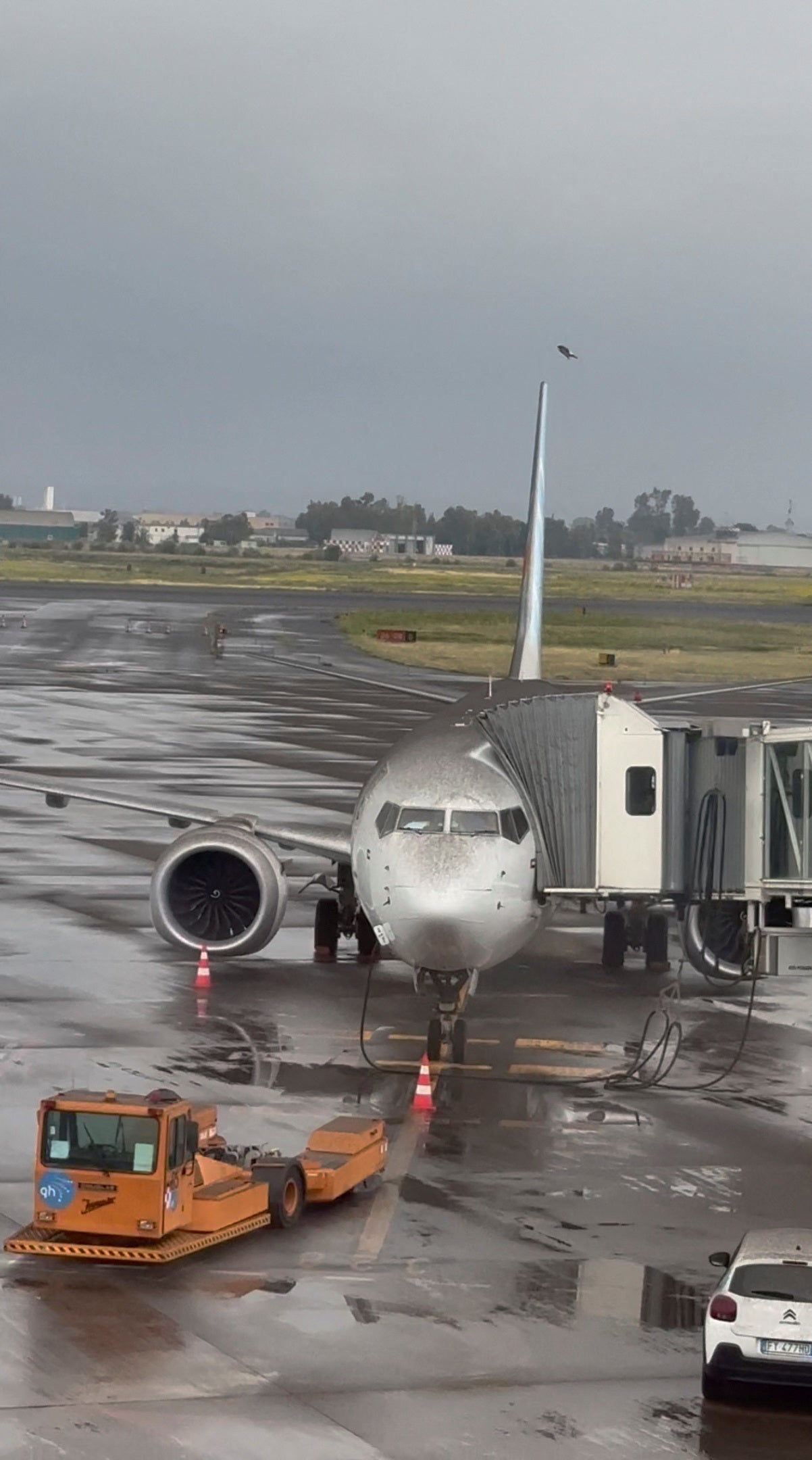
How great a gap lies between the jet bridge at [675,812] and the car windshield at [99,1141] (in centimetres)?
861

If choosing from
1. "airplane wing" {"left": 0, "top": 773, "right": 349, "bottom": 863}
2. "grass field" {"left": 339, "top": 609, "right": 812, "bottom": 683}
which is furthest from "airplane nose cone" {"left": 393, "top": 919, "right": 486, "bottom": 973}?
"grass field" {"left": 339, "top": 609, "right": 812, "bottom": 683}

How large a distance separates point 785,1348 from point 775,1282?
56 centimetres

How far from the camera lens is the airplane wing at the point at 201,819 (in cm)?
2966

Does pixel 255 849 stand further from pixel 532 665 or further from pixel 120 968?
pixel 532 665

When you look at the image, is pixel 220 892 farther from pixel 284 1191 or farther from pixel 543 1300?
pixel 543 1300

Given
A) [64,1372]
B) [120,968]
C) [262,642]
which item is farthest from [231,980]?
[262,642]

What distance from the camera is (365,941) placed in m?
31.7

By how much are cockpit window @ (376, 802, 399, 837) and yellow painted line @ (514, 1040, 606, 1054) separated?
3311 mm

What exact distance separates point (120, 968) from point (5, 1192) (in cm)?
1099

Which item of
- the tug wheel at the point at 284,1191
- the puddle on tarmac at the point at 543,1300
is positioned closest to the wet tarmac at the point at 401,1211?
the puddle on tarmac at the point at 543,1300

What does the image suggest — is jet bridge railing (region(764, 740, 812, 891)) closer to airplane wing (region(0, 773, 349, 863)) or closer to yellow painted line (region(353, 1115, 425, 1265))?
yellow painted line (region(353, 1115, 425, 1265))

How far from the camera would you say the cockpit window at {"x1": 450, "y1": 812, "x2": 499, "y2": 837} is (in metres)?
24.4

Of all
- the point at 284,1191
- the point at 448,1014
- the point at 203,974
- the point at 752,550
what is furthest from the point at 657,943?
the point at 752,550

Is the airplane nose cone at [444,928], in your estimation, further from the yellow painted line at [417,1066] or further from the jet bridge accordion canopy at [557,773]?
the jet bridge accordion canopy at [557,773]
